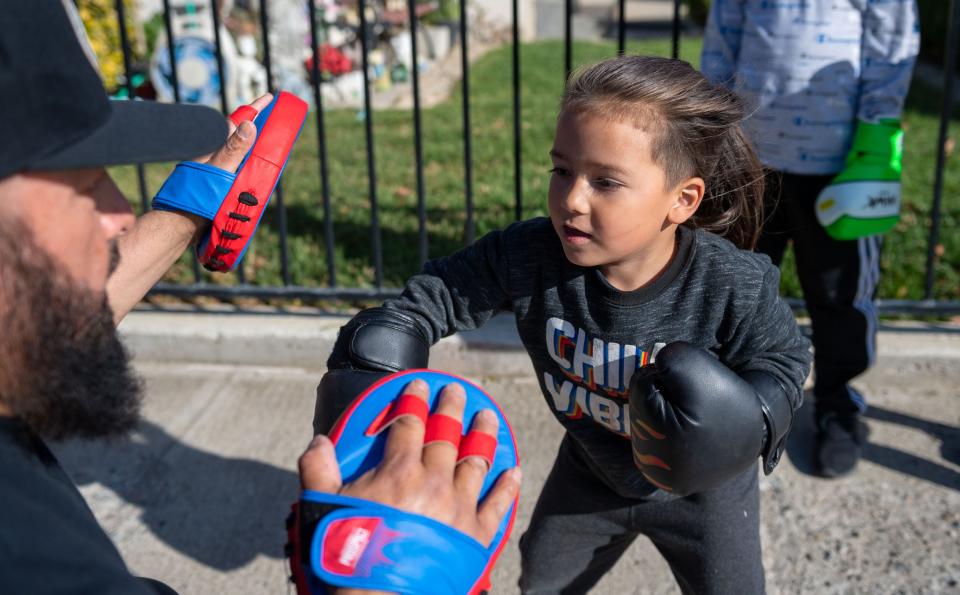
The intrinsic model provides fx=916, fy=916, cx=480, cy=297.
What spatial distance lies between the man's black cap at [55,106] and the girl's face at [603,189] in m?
0.76

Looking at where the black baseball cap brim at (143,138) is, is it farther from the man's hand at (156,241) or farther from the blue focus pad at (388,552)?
the blue focus pad at (388,552)

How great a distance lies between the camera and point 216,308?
4.24 m

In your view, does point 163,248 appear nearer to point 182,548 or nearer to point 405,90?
point 182,548

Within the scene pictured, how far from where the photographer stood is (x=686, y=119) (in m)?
1.90

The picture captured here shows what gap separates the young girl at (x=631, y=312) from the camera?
1792 millimetres

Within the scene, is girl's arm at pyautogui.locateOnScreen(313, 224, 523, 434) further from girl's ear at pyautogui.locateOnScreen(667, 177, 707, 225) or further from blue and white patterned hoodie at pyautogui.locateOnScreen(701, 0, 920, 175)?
blue and white patterned hoodie at pyautogui.locateOnScreen(701, 0, 920, 175)

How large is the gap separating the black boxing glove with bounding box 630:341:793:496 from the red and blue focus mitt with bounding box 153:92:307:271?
0.89 meters

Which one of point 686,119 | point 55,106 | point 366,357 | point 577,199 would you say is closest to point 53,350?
point 55,106

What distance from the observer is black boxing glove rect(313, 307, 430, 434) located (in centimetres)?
167

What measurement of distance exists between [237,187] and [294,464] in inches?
61.5

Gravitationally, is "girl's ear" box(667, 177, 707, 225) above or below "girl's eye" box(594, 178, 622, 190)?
below

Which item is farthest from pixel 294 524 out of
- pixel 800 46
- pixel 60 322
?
pixel 800 46

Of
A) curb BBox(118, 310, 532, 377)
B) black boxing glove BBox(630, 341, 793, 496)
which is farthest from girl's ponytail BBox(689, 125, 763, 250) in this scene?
curb BBox(118, 310, 532, 377)

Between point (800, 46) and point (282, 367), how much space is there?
2418 mm
